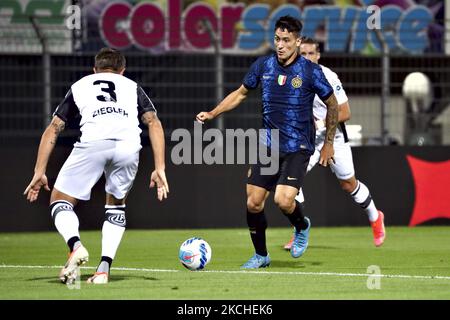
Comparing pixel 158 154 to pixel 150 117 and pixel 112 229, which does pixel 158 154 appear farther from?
pixel 112 229

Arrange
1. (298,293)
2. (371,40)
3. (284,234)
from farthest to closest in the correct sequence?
(371,40) < (284,234) < (298,293)

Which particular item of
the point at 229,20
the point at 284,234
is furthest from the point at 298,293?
the point at 229,20

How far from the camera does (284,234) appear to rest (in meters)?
16.8

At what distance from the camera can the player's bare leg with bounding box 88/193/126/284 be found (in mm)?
9681

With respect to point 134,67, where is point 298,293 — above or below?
below

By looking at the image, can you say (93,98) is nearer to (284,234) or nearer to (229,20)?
(284,234)

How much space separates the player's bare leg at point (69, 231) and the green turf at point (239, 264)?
0.15 m

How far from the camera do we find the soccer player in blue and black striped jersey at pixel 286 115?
37.0 ft

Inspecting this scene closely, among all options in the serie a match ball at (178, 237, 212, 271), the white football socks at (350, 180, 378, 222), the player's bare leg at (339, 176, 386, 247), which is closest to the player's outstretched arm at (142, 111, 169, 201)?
the serie a match ball at (178, 237, 212, 271)

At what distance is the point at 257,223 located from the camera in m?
11.4

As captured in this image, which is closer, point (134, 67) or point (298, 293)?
point (298, 293)

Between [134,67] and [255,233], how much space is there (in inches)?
282

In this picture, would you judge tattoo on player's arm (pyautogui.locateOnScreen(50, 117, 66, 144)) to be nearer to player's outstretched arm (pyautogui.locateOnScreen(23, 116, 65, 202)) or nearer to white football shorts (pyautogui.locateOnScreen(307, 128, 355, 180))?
player's outstretched arm (pyautogui.locateOnScreen(23, 116, 65, 202))

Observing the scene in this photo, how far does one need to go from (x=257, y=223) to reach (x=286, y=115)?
1142mm
